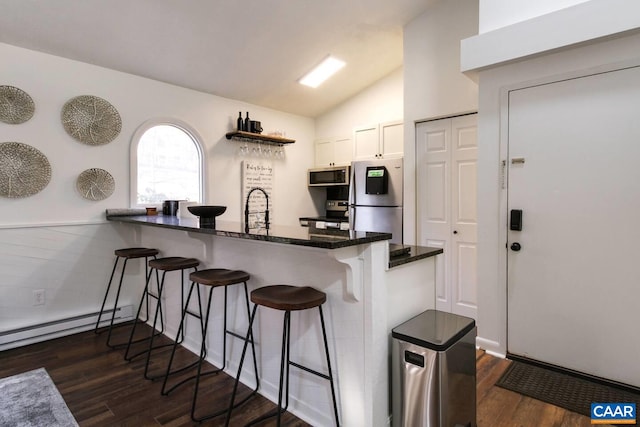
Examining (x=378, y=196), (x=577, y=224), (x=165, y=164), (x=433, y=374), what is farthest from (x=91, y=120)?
(x=577, y=224)

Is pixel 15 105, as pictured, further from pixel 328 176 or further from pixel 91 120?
pixel 328 176

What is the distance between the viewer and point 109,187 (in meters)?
3.30

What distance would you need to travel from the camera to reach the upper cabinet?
4.22 m

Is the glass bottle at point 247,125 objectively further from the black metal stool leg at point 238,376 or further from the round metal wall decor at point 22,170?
the black metal stool leg at point 238,376

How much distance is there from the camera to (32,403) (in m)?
2.08

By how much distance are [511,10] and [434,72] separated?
38.5 inches

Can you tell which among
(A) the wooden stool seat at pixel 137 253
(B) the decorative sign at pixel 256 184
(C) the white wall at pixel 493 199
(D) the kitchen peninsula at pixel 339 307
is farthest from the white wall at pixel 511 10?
(A) the wooden stool seat at pixel 137 253

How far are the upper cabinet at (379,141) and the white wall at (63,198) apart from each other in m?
2.06

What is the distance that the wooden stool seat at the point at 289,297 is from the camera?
1637 mm

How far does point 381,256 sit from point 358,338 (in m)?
0.42

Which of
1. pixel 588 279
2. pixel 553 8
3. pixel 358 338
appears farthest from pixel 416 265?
pixel 553 8

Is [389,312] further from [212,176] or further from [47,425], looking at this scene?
[212,176]

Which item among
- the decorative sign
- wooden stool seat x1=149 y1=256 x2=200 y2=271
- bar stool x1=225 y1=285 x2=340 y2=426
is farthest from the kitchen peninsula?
the decorative sign

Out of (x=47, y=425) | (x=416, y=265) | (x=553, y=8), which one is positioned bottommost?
(x=47, y=425)
